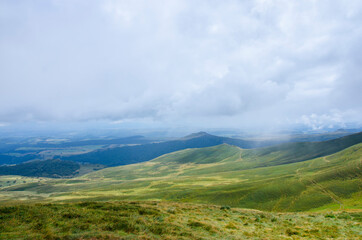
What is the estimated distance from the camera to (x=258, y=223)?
27297 millimetres

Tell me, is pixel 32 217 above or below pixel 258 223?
above

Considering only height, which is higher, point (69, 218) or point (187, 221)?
point (69, 218)

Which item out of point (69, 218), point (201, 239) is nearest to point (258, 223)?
point (201, 239)

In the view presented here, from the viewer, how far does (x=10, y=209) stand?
924 inches

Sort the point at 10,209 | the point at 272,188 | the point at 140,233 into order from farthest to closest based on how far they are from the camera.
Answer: the point at 272,188 → the point at 10,209 → the point at 140,233

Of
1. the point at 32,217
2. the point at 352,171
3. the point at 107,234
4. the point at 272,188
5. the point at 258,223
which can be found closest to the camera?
the point at 107,234

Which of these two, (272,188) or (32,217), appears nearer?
(32,217)

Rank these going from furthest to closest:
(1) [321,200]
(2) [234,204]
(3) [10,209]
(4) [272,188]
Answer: (4) [272,188] → (2) [234,204] → (1) [321,200] → (3) [10,209]

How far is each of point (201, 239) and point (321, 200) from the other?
68569 mm

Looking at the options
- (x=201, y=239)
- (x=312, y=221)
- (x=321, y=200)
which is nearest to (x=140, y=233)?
(x=201, y=239)

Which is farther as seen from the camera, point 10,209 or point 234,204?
point 234,204

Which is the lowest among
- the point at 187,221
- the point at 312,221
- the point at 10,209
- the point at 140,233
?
the point at 312,221

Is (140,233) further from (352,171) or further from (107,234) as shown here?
(352,171)

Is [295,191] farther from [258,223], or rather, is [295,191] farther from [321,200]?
[258,223]
